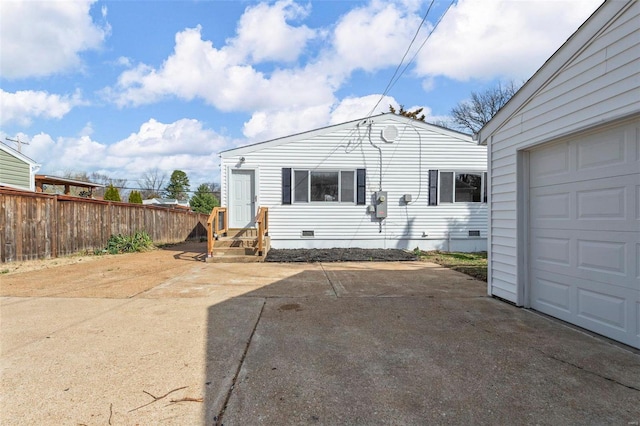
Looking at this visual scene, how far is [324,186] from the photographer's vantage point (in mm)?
9836

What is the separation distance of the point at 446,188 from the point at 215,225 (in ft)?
23.5

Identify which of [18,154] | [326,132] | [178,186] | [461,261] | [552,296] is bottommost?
[461,261]

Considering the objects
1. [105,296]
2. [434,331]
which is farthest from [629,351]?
[105,296]

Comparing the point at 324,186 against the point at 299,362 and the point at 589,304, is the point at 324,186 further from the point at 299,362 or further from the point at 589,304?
the point at 299,362

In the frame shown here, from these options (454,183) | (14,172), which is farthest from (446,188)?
(14,172)

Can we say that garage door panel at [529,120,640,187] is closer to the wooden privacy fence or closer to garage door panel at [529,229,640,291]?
garage door panel at [529,229,640,291]

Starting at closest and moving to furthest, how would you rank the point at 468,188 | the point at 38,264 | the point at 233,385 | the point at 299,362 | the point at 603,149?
the point at 233,385, the point at 299,362, the point at 603,149, the point at 38,264, the point at 468,188

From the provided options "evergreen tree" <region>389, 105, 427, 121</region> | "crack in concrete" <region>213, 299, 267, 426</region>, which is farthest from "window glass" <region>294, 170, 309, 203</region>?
"evergreen tree" <region>389, 105, 427, 121</region>

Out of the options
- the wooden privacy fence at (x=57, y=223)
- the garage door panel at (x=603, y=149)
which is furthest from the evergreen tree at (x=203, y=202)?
the garage door panel at (x=603, y=149)

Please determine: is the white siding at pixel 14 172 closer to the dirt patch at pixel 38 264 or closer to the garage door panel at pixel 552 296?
the dirt patch at pixel 38 264

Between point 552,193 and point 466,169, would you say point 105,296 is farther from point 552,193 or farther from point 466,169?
point 466,169

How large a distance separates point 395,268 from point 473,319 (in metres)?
3.57

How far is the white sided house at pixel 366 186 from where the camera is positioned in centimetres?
966

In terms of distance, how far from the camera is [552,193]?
3.75 m
